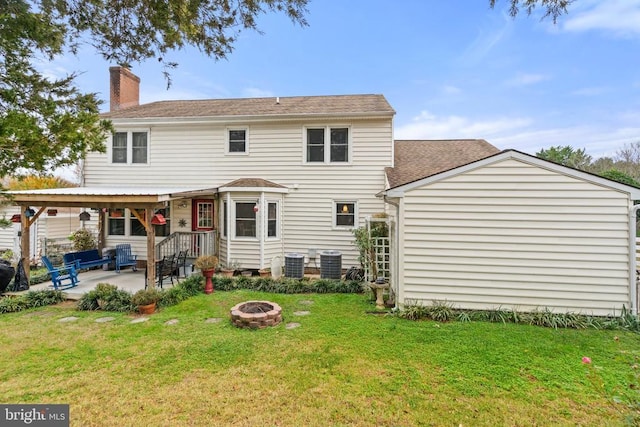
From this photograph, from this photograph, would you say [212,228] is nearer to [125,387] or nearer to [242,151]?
[242,151]

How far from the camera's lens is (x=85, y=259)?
388 inches

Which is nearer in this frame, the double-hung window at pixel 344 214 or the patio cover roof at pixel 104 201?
the patio cover roof at pixel 104 201

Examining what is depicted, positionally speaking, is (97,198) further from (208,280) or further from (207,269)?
(208,280)

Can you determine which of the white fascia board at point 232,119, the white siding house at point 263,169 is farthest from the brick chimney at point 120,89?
the white fascia board at point 232,119

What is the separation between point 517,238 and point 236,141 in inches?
374

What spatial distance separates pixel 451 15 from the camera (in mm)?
7523

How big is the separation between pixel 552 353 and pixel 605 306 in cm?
248

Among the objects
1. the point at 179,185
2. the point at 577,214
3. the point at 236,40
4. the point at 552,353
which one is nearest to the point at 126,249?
the point at 179,185

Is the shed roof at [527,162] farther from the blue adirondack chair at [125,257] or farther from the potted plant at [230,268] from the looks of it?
the blue adirondack chair at [125,257]

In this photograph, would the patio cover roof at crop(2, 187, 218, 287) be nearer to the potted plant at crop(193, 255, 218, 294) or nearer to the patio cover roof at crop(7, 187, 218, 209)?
the patio cover roof at crop(7, 187, 218, 209)

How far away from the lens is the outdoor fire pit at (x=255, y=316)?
230 inches

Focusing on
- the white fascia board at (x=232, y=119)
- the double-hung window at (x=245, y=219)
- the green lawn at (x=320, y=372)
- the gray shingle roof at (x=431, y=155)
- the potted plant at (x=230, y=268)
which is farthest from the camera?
the gray shingle roof at (x=431, y=155)

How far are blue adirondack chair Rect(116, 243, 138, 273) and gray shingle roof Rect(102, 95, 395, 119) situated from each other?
195 inches

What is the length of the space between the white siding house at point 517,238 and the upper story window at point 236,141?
22.3 ft
